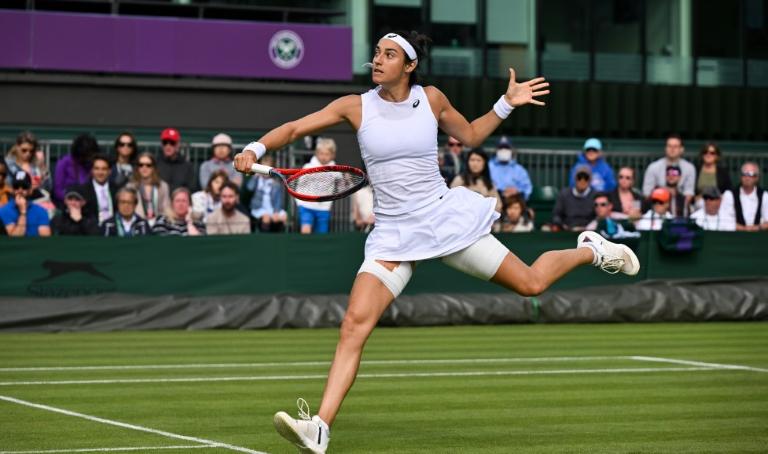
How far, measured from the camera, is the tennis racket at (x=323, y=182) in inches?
341

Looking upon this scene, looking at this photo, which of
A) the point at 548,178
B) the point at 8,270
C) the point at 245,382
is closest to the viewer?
the point at 245,382

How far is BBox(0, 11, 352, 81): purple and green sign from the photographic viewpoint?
25000 mm

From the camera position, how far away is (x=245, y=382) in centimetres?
1205

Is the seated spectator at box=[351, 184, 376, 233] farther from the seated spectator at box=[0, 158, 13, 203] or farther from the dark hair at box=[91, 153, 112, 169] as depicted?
the seated spectator at box=[0, 158, 13, 203]

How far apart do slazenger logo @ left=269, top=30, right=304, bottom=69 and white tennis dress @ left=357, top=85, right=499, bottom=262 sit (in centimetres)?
1807

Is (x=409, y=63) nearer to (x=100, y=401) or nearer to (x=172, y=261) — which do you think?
(x=100, y=401)

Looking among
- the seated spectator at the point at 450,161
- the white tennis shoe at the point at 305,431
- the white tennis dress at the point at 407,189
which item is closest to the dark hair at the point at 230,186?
the seated spectator at the point at 450,161

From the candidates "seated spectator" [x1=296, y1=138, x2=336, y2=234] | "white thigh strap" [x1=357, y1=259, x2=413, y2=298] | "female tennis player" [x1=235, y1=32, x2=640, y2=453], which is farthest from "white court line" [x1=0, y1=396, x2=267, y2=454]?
"seated spectator" [x1=296, y1=138, x2=336, y2=234]

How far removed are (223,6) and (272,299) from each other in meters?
8.66

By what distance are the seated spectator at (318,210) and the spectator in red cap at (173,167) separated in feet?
4.96

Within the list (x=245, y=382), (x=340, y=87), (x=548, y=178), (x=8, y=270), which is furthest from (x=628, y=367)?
(x=340, y=87)

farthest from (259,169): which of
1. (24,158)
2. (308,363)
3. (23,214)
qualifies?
(24,158)

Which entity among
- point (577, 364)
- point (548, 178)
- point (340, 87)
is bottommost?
point (577, 364)

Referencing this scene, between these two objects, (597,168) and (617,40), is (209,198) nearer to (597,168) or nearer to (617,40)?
(597,168)
